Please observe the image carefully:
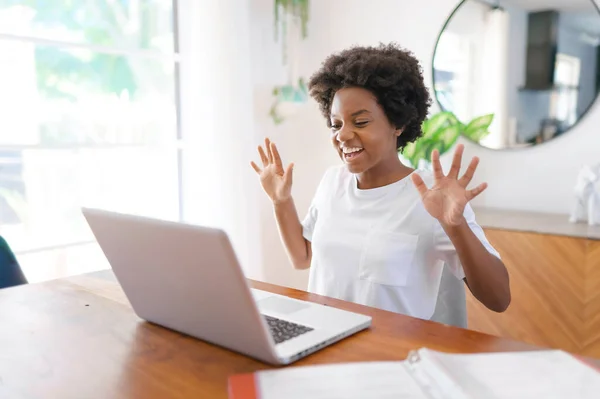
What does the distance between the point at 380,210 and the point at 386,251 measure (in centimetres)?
11

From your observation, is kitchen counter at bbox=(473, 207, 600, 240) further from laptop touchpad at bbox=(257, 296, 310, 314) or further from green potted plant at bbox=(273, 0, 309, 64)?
green potted plant at bbox=(273, 0, 309, 64)

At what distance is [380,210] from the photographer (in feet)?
4.35

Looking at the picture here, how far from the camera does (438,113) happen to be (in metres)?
2.57

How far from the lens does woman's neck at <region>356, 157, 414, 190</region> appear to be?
1392 mm

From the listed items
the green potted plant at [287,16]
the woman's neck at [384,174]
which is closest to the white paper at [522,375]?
the woman's neck at [384,174]

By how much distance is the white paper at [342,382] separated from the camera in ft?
2.27

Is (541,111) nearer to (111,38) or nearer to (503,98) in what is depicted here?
(503,98)

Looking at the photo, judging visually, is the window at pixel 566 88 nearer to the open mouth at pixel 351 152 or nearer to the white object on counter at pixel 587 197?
the white object on counter at pixel 587 197

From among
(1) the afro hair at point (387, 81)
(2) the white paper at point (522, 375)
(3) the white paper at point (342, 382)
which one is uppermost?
(1) the afro hair at point (387, 81)

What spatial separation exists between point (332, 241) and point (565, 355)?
642 mm

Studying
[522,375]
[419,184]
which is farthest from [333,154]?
[522,375]

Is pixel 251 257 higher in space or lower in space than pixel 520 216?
lower

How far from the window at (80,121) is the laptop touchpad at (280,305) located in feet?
5.24

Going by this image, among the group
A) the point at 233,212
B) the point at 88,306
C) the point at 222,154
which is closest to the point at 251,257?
the point at 233,212
